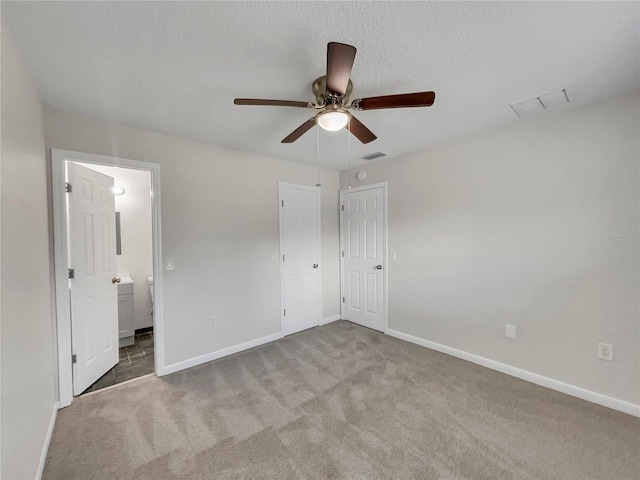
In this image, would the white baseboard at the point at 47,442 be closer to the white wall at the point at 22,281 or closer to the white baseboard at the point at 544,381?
the white wall at the point at 22,281

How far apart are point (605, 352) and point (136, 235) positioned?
524 centimetres

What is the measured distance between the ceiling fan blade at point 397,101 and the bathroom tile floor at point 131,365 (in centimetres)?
315

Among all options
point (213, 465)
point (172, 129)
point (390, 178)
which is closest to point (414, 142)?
point (390, 178)

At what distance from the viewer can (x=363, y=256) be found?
3.82m

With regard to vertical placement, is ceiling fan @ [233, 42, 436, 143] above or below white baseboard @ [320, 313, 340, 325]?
above

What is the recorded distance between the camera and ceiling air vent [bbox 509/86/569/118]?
1915 mm

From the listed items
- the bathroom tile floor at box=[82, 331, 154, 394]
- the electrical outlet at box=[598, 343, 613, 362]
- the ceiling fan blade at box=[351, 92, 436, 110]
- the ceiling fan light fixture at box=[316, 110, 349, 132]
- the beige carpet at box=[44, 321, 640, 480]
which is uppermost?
the ceiling fan blade at box=[351, 92, 436, 110]

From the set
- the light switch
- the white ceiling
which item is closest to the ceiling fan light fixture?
the white ceiling

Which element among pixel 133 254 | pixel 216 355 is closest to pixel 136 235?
pixel 133 254

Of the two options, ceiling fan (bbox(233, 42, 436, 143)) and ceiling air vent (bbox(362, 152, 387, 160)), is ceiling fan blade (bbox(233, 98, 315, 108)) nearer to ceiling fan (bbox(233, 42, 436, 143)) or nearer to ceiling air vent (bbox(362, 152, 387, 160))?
ceiling fan (bbox(233, 42, 436, 143))

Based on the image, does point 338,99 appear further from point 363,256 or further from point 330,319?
point 330,319

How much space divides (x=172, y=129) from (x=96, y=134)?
0.59 metres

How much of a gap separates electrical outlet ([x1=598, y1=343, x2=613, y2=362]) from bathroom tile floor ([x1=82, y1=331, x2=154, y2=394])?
4027 mm

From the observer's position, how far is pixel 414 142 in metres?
2.88
